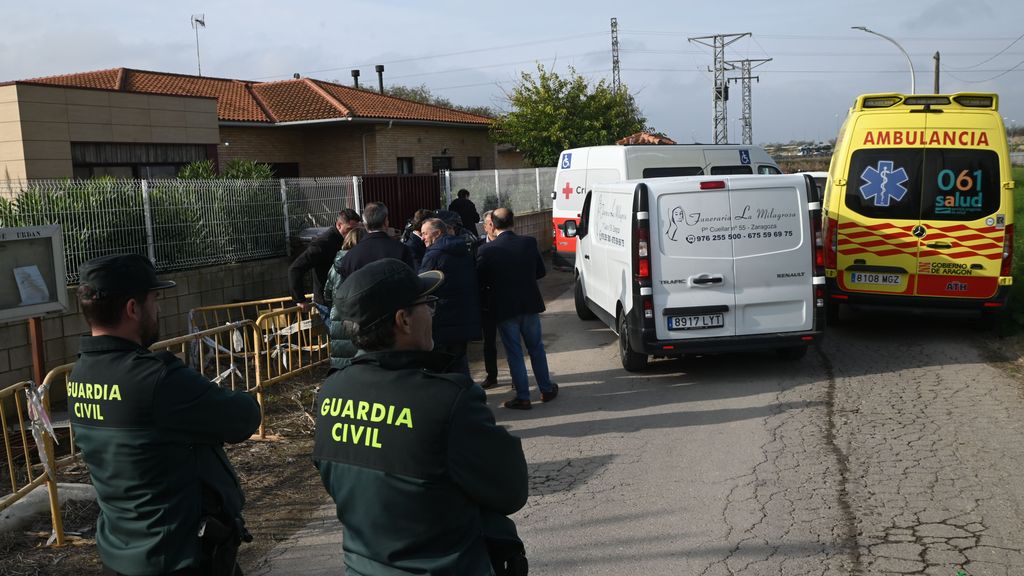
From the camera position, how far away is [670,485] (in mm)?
5590

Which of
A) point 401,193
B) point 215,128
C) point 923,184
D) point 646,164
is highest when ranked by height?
point 215,128

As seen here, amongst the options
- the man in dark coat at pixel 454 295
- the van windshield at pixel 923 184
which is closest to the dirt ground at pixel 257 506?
the man in dark coat at pixel 454 295

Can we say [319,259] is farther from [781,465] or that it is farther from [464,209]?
[464,209]

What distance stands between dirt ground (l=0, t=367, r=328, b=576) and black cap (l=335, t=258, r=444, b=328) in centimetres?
296

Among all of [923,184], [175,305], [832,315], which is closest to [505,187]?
[832,315]

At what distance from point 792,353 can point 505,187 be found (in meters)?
12.7

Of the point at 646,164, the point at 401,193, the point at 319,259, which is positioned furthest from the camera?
the point at 401,193

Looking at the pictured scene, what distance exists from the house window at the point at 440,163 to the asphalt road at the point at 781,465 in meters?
21.3

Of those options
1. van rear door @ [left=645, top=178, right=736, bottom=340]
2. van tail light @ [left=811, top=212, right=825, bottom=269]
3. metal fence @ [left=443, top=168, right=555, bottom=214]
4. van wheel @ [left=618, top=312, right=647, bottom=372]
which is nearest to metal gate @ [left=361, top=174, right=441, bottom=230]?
metal fence @ [left=443, top=168, right=555, bottom=214]

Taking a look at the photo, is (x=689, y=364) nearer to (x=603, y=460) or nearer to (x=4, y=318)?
(x=603, y=460)

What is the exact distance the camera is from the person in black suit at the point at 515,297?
25.2 feet

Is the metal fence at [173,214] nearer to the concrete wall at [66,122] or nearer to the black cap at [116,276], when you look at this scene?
the concrete wall at [66,122]

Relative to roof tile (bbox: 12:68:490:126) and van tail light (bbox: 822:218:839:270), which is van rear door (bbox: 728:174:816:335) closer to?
van tail light (bbox: 822:218:839:270)

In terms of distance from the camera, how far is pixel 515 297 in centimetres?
773
